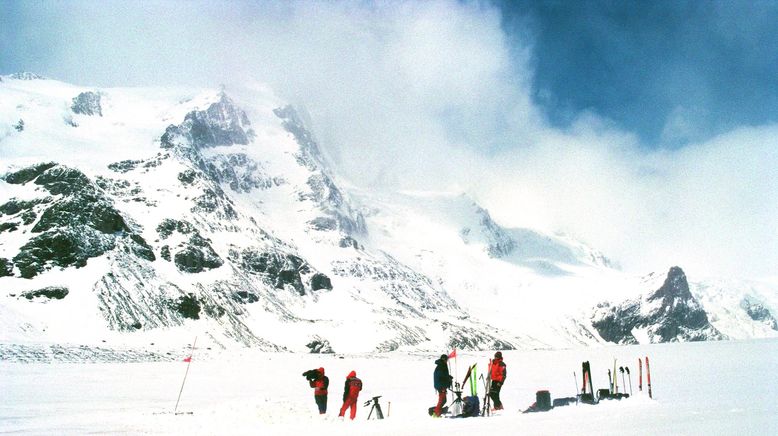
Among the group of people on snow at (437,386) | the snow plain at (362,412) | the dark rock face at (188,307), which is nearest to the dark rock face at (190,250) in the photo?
the dark rock face at (188,307)

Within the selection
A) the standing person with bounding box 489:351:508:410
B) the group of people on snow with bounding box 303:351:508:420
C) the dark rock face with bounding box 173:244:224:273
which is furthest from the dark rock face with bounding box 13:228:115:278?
the standing person with bounding box 489:351:508:410

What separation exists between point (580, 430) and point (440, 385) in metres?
8.36

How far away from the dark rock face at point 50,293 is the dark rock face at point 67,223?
693cm

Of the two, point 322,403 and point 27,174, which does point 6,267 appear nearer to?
point 27,174

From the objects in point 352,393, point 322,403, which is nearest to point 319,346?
point 322,403

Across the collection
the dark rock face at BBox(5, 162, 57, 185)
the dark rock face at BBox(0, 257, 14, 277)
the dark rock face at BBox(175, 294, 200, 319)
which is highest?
the dark rock face at BBox(5, 162, 57, 185)

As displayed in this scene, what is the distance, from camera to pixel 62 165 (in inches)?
6033

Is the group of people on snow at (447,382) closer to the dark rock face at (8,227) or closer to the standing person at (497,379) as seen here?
the standing person at (497,379)

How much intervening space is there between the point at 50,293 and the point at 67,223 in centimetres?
2395

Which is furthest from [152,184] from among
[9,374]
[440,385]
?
[440,385]

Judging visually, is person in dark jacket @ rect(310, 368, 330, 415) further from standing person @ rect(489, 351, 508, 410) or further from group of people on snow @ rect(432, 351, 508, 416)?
standing person @ rect(489, 351, 508, 410)

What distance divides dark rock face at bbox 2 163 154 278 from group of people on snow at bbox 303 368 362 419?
4830 inches

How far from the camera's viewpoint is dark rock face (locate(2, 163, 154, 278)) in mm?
131125

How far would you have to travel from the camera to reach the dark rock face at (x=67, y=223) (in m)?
131
